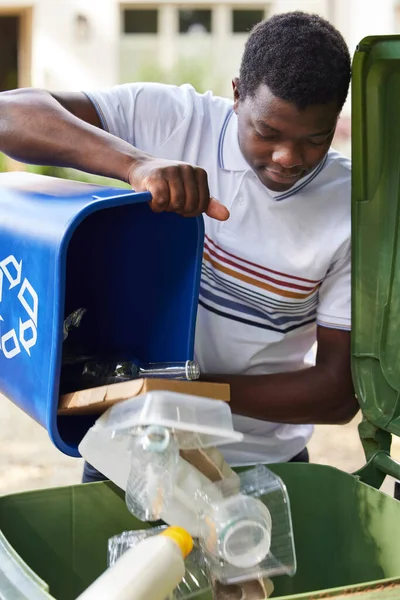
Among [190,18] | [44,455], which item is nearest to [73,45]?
[190,18]

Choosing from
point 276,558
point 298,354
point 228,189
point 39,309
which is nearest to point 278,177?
point 228,189

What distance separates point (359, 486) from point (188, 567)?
0.40 m

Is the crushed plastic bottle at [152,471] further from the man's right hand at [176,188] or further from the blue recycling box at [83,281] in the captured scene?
the man's right hand at [176,188]

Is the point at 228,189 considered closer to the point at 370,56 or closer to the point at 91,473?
the point at 370,56

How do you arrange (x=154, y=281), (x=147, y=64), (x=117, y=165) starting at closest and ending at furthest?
(x=117, y=165) < (x=154, y=281) < (x=147, y=64)

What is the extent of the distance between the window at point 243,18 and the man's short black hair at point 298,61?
9.06 metres

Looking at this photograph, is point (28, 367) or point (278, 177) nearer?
point (28, 367)

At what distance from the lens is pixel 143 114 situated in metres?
1.75

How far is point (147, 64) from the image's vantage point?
9844mm

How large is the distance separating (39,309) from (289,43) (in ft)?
2.20

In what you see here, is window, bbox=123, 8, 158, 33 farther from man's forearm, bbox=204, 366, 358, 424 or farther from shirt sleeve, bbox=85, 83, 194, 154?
man's forearm, bbox=204, 366, 358, 424

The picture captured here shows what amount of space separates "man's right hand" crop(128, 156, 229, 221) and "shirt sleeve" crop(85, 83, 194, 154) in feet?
1.28

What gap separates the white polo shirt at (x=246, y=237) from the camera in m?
1.72

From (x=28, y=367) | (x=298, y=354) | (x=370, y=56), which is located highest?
(x=370, y=56)
